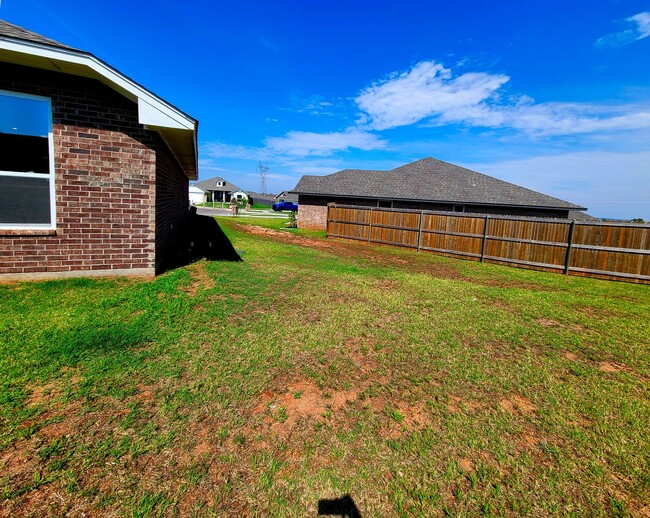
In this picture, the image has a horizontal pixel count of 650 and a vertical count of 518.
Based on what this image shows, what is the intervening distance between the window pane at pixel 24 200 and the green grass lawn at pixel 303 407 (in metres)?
1.36

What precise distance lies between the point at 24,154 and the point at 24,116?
2.12 feet

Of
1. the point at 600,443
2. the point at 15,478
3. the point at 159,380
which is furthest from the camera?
the point at 159,380

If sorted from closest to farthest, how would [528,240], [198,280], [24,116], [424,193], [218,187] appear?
[24,116] → [198,280] → [528,240] → [424,193] → [218,187]

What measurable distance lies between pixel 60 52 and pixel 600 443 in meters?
8.46

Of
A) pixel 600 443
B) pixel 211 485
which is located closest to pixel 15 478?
pixel 211 485

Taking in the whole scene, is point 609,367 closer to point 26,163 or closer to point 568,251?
point 568,251

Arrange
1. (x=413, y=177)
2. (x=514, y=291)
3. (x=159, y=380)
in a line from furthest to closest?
(x=413, y=177) → (x=514, y=291) → (x=159, y=380)

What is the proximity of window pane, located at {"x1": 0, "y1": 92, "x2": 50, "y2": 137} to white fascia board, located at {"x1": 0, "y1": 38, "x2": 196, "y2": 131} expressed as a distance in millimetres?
897

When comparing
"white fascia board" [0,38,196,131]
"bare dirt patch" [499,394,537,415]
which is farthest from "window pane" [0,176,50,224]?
"bare dirt patch" [499,394,537,415]

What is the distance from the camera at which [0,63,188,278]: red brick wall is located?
581 cm

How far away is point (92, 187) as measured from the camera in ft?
20.4

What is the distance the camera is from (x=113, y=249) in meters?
6.52

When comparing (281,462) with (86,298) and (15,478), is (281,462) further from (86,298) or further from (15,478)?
(86,298)

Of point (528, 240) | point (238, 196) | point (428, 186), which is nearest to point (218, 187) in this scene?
point (238, 196)
